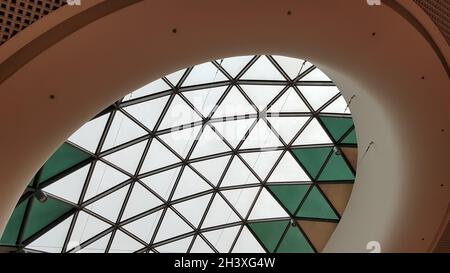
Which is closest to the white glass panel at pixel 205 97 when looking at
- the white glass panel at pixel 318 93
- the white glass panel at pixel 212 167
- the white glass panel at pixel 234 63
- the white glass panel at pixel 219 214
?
the white glass panel at pixel 234 63

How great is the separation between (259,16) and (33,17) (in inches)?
209

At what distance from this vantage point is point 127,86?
11922 mm

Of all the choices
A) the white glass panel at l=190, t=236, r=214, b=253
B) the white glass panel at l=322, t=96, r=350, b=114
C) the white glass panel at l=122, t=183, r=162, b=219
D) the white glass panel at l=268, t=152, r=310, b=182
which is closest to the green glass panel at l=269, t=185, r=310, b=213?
the white glass panel at l=268, t=152, r=310, b=182

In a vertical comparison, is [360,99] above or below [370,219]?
above

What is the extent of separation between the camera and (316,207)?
24906mm

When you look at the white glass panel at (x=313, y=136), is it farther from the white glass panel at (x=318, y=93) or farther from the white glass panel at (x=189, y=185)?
the white glass panel at (x=189, y=185)

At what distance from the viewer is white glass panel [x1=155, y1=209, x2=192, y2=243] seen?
24391 millimetres

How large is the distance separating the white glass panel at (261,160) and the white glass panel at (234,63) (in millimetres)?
5250

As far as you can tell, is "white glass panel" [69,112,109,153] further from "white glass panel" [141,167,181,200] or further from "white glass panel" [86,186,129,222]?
"white glass panel" [141,167,181,200]

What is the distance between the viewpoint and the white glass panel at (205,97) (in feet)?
67.4

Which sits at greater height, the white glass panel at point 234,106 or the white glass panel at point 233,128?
the white glass panel at point 234,106

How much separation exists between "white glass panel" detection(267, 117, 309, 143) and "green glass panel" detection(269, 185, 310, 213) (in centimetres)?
336

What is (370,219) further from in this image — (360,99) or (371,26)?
(371,26)
